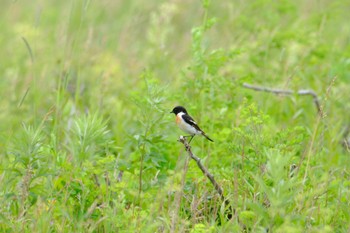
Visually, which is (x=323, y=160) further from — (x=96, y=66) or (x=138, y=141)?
(x=96, y=66)

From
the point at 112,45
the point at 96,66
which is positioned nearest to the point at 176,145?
the point at 96,66

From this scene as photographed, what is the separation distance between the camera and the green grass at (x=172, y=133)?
390 cm

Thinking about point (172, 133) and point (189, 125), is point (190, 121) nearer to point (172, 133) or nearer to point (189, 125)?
point (189, 125)

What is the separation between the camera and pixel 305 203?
404 centimetres

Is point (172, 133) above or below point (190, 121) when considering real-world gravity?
below

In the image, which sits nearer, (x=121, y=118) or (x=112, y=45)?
(x=121, y=118)

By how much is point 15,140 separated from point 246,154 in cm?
150

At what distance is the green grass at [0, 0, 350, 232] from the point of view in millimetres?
3902

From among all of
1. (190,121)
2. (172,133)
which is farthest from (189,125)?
(172,133)

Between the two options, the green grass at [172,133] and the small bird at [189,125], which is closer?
the green grass at [172,133]

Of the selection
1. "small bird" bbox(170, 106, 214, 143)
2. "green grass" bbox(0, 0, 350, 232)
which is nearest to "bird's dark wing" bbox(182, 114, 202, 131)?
"small bird" bbox(170, 106, 214, 143)

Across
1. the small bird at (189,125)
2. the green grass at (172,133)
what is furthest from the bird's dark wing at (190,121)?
the green grass at (172,133)

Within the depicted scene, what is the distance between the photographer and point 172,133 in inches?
207

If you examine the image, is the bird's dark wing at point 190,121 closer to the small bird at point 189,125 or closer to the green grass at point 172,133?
the small bird at point 189,125
